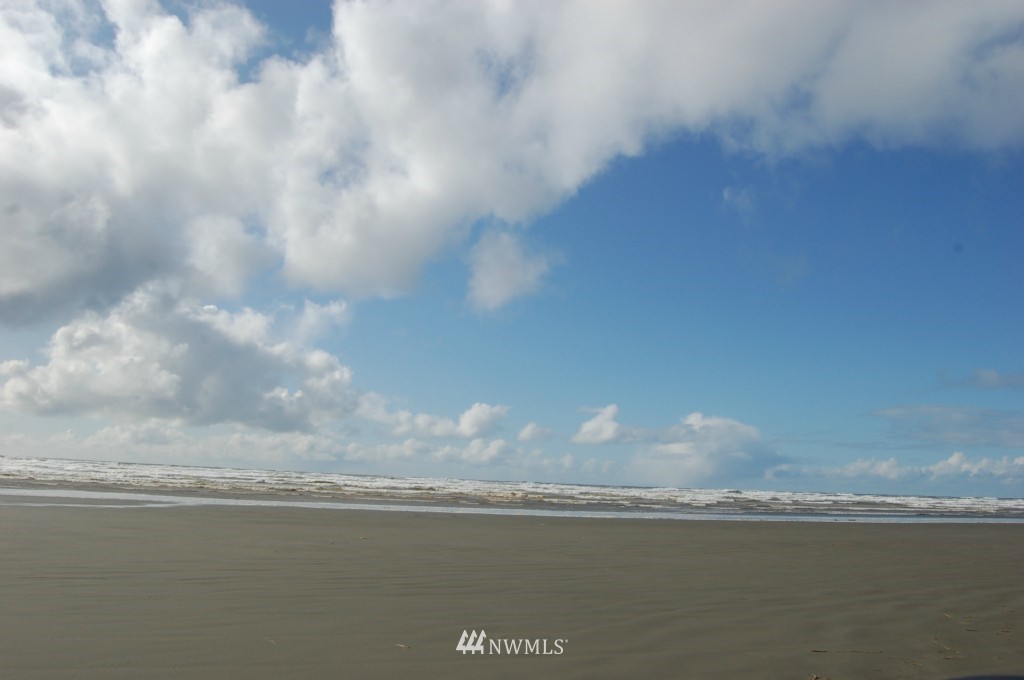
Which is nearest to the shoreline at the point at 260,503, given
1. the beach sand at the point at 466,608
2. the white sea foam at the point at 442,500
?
the white sea foam at the point at 442,500

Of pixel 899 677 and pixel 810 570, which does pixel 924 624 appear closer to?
pixel 899 677

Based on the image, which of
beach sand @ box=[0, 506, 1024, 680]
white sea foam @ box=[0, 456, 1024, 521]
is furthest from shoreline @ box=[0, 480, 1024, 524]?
beach sand @ box=[0, 506, 1024, 680]

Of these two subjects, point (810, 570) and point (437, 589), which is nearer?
point (437, 589)

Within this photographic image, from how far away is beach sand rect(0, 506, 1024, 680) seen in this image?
571cm

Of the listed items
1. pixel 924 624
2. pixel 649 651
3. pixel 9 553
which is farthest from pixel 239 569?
pixel 924 624

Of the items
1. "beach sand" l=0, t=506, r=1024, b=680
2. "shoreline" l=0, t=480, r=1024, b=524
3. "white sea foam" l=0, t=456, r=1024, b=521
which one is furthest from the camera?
"white sea foam" l=0, t=456, r=1024, b=521

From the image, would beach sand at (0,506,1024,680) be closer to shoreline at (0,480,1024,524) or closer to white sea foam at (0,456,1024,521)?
shoreline at (0,480,1024,524)

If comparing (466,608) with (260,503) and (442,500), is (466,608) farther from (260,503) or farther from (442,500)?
(442,500)

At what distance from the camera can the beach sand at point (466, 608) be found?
5707 mm

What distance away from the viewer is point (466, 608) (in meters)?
7.89

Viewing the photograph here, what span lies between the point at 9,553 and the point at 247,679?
8022 mm

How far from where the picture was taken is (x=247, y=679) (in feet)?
16.7

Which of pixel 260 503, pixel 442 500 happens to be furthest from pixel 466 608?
pixel 442 500

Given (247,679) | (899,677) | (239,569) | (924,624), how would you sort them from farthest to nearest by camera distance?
1. (239,569)
2. (924,624)
3. (899,677)
4. (247,679)
